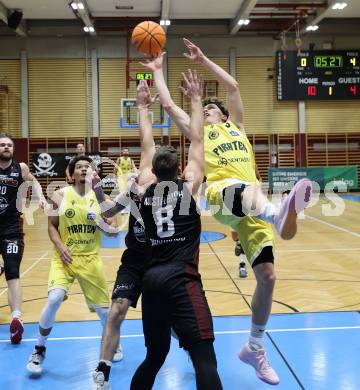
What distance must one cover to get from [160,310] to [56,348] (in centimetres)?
221

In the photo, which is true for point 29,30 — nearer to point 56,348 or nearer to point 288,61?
point 288,61

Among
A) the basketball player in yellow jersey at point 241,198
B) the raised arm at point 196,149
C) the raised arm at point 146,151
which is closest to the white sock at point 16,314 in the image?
the raised arm at point 146,151

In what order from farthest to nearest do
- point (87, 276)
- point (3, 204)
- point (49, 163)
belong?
point (49, 163) < point (3, 204) < point (87, 276)

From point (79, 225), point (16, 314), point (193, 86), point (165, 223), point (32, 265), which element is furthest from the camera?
point (32, 265)

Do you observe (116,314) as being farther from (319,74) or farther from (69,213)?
(319,74)

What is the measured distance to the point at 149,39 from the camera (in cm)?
435

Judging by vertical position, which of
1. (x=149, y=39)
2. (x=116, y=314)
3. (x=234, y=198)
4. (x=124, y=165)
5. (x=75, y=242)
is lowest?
(x=116, y=314)

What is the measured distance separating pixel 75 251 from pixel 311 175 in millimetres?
16402

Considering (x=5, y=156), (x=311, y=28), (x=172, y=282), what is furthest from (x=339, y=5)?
(x=172, y=282)

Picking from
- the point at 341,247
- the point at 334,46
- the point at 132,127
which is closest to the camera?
the point at 341,247

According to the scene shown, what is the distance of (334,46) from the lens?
70.3 ft

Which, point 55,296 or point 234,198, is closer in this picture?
point 234,198

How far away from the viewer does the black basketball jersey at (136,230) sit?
11.6 ft

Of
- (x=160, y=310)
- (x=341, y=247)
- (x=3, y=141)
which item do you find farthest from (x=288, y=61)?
(x=160, y=310)
